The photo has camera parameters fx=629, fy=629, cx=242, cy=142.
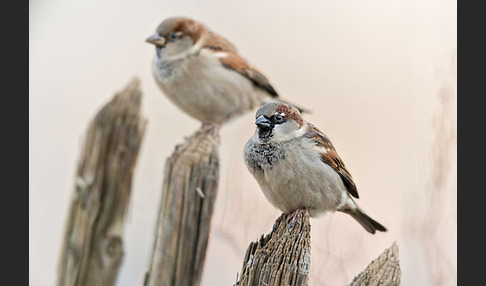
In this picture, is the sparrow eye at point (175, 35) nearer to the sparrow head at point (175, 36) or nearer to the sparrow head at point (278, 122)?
the sparrow head at point (175, 36)

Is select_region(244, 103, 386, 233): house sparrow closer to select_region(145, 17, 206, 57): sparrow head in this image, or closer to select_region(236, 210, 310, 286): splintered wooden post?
select_region(236, 210, 310, 286): splintered wooden post

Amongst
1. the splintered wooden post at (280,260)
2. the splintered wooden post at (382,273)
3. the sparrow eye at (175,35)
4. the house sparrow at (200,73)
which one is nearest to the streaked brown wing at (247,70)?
the house sparrow at (200,73)

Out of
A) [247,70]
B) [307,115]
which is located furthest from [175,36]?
[307,115]

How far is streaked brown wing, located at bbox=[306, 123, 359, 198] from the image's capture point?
2.52 meters

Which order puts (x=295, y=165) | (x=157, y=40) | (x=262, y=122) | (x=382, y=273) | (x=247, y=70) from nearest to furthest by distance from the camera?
(x=382, y=273), (x=262, y=122), (x=295, y=165), (x=157, y=40), (x=247, y=70)

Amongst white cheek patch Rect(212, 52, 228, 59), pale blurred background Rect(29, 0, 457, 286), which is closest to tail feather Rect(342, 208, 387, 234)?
pale blurred background Rect(29, 0, 457, 286)

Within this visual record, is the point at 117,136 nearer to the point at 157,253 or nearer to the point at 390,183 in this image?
the point at 157,253

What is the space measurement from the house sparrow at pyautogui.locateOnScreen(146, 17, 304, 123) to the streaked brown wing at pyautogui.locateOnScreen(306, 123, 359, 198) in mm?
1477

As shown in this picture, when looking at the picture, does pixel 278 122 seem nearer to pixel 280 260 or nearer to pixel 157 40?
pixel 280 260

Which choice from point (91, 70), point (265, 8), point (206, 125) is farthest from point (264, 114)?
point (91, 70)

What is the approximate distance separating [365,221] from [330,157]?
48 cm

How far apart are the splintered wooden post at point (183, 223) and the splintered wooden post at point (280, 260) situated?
659 mm

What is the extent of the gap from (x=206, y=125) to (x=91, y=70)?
162cm

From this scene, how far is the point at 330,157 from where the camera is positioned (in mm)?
2557
